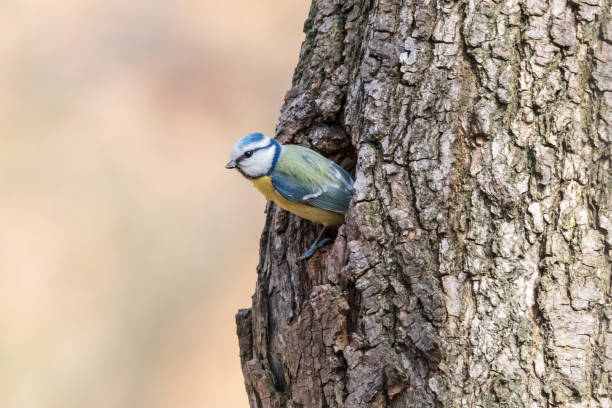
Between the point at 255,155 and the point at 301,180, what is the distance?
289 mm

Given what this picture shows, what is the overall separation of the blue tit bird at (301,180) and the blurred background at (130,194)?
2558mm

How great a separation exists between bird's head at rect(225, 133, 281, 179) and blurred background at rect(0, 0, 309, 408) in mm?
2496

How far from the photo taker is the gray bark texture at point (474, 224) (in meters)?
2.02

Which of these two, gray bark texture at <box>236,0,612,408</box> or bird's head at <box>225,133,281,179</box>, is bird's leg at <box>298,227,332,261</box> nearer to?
gray bark texture at <box>236,0,612,408</box>

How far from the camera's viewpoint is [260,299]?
2.70m

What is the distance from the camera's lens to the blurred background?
195 inches

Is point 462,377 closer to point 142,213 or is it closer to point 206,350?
point 206,350

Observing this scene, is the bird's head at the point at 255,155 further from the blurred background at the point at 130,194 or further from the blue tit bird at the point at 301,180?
the blurred background at the point at 130,194

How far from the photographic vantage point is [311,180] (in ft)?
9.03

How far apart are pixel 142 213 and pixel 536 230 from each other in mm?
3977

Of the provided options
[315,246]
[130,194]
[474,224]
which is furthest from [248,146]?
[130,194]

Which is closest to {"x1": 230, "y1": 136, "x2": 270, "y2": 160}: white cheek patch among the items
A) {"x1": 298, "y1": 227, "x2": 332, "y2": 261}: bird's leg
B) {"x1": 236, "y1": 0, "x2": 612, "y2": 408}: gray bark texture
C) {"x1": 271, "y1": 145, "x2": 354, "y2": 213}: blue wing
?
{"x1": 271, "y1": 145, "x2": 354, "y2": 213}: blue wing

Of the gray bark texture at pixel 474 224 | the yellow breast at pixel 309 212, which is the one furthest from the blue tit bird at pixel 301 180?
the gray bark texture at pixel 474 224

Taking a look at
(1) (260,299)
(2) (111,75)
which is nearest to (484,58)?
(1) (260,299)
